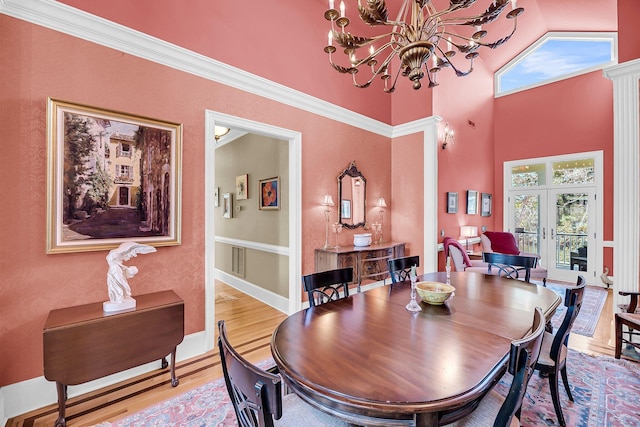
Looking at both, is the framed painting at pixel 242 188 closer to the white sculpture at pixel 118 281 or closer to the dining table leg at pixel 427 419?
the white sculpture at pixel 118 281

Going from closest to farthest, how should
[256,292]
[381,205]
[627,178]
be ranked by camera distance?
[627,178] < [256,292] < [381,205]

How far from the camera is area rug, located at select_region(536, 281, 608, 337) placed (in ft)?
10.9

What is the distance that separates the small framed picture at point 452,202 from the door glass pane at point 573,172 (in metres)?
2.53

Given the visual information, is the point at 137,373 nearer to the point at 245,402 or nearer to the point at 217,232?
the point at 245,402

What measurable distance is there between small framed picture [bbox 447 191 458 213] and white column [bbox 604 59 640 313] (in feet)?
6.78

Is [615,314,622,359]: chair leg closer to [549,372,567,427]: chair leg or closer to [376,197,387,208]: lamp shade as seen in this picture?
[549,372,567,427]: chair leg

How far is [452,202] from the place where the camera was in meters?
5.09

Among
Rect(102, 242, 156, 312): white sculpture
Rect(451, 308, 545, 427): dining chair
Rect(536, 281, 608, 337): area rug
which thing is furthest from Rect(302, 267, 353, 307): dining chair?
Rect(536, 281, 608, 337): area rug

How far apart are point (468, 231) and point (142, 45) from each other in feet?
18.7

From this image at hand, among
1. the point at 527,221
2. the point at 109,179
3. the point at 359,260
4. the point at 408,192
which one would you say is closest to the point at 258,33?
the point at 109,179

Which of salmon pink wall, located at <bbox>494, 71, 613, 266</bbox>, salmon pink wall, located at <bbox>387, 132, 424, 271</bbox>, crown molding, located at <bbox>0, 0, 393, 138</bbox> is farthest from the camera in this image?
salmon pink wall, located at <bbox>494, 71, 613, 266</bbox>

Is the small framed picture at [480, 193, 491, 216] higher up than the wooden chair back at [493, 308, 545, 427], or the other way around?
the small framed picture at [480, 193, 491, 216]

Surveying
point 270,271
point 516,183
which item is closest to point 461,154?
point 516,183

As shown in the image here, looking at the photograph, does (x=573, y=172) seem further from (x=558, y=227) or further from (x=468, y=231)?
(x=468, y=231)
